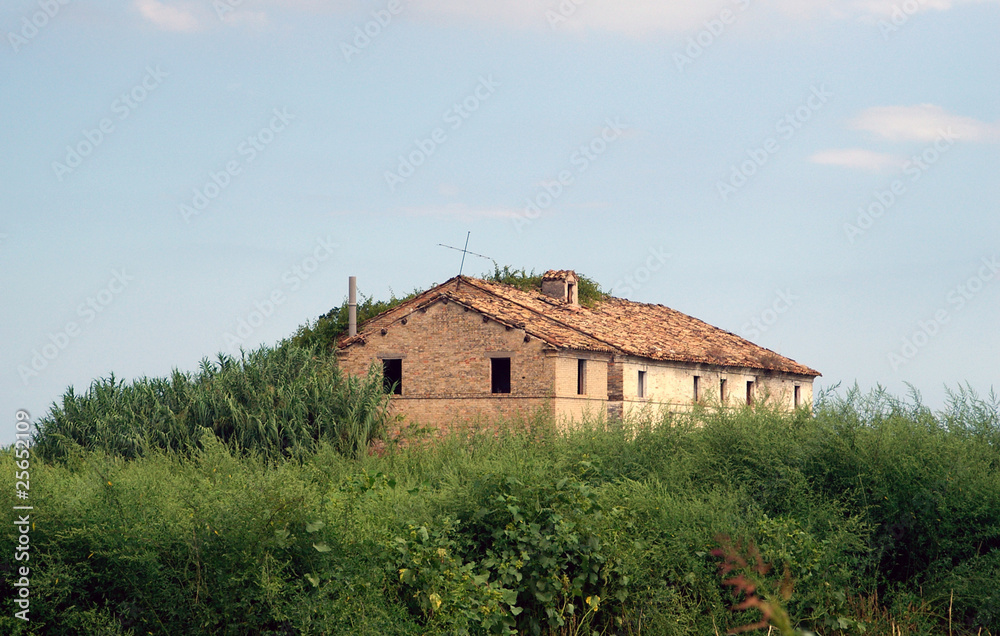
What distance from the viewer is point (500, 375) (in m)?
31.3

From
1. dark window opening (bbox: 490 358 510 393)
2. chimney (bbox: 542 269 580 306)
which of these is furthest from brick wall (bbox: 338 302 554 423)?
chimney (bbox: 542 269 580 306)

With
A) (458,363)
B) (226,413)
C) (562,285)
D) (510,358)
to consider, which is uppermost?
(562,285)

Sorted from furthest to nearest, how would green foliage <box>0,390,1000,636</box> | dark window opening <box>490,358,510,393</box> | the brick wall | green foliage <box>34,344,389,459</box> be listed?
dark window opening <box>490,358,510,393</box>, the brick wall, green foliage <box>34,344,389,459</box>, green foliage <box>0,390,1000,636</box>

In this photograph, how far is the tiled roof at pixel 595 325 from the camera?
2853cm

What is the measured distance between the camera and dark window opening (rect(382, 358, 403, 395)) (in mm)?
28984

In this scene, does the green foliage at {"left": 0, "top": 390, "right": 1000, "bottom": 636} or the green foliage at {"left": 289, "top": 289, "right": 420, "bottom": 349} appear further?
the green foliage at {"left": 289, "top": 289, "right": 420, "bottom": 349}

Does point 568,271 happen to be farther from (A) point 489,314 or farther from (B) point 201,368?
(B) point 201,368

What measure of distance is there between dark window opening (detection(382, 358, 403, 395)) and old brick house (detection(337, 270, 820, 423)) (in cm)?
4

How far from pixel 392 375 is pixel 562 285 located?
7.65m

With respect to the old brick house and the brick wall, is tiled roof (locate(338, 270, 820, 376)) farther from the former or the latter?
the brick wall

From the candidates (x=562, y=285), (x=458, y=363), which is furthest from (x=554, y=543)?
(x=562, y=285)

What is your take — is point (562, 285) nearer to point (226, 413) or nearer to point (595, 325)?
point (595, 325)

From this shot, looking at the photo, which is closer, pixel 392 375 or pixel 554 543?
pixel 554 543

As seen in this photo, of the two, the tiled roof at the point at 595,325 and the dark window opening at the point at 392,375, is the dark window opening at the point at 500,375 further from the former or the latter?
the dark window opening at the point at 392,375
